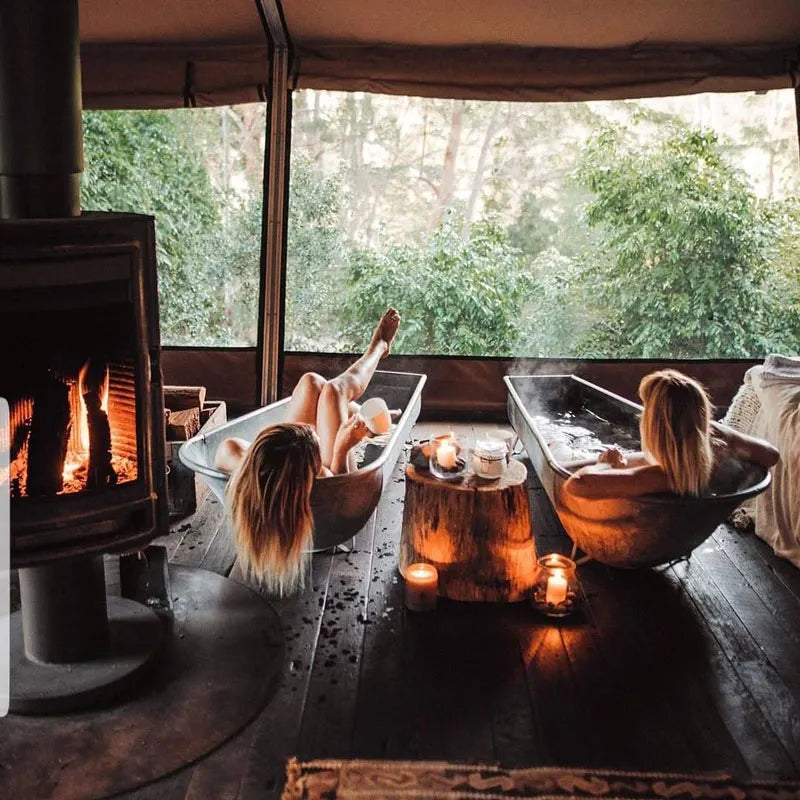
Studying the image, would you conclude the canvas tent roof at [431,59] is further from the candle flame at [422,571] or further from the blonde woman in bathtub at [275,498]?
the candle flame at [422,571]

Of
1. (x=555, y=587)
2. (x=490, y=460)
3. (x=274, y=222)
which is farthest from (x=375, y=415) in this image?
(x=274, y=222)

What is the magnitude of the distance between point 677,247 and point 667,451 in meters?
3.80

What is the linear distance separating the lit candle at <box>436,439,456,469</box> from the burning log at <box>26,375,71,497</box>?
49.6 inches

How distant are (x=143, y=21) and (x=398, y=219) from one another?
2473mm

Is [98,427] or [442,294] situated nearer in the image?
[98,427]

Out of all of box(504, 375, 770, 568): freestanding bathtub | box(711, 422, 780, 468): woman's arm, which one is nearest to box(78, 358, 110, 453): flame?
box(504, 375, 770, 568): freestanding bathtub

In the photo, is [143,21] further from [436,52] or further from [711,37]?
[711,37]

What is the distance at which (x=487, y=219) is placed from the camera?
22.2 feet

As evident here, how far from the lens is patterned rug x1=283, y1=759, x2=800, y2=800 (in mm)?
2084

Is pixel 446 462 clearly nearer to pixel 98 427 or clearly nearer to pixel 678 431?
pixel 678 431

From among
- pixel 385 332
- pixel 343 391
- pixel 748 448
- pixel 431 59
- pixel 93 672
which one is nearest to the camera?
pixel 93 672

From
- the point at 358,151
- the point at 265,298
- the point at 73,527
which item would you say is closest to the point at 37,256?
the point at 73,527

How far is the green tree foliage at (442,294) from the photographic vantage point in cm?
658

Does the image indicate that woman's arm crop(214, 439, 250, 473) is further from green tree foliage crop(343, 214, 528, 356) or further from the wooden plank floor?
green tree foliage crop(343, 214, 528, 356)
